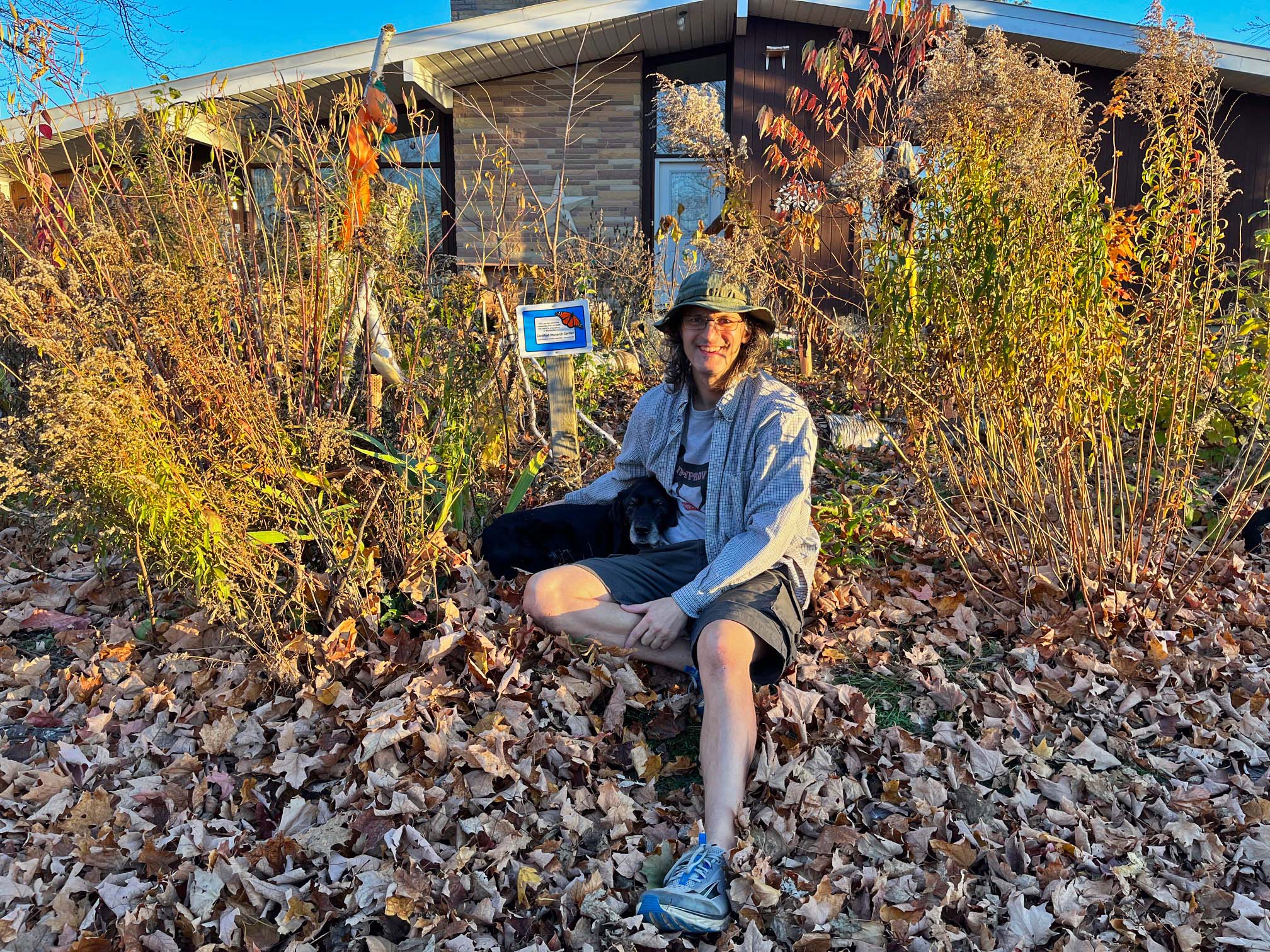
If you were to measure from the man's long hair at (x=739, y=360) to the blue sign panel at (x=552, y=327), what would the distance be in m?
0.51

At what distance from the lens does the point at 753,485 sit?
2.91 meters

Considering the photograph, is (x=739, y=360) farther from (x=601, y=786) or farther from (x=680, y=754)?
(x=601, y=786)

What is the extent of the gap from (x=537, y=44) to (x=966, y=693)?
363 inches

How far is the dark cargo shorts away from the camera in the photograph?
266cm

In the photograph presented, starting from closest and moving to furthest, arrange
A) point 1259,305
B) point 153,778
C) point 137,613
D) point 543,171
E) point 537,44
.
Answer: point 153,778 → point 137,613 → point 1259,305 → point 537,44 → point 543,171

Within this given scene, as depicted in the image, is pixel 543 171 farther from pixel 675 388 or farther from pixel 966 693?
pixel 966 693

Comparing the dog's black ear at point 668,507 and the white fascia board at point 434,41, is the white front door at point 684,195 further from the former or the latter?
the dog's black ear at point 668,507

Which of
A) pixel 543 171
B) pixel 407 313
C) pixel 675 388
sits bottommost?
pixel 675 388

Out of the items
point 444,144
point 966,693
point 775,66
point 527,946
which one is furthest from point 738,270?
point 444,144

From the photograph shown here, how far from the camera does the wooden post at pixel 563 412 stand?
3.98 metres

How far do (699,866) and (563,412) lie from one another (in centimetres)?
235

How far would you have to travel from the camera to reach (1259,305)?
463 cm

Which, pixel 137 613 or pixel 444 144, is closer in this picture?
pixel 137 613

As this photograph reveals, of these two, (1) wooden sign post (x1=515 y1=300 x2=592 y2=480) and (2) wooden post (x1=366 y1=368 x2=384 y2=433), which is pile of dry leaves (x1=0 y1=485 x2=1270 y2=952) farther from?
(1) wooden sign post (x1=515 y1=300 x2=592 y2=480)
